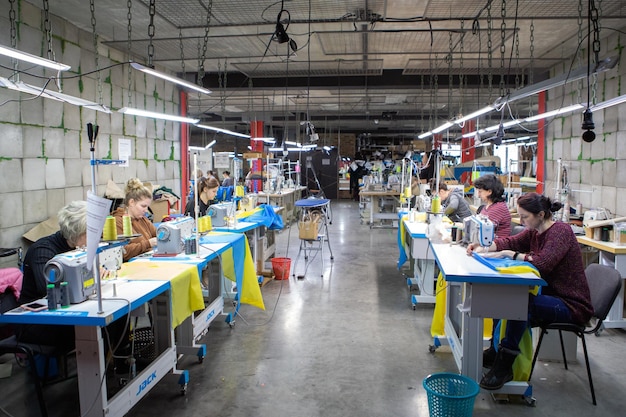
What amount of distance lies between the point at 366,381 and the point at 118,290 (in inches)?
70.9

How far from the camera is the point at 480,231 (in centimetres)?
341

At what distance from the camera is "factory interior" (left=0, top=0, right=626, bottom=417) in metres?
2.82

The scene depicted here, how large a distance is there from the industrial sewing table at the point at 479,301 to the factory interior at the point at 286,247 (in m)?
0.01

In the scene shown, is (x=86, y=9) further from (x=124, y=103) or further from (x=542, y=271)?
(x=542, y=271)

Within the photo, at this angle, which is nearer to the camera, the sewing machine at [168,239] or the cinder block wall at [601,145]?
the sewing machine at [168,239]

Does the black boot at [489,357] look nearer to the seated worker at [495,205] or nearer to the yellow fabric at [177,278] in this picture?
the seated worker at [495,205]

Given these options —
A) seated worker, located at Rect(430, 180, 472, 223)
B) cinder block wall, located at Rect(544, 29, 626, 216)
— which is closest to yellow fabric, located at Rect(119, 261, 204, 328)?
seated worker, located at Rect(430, 180, 472, 223)

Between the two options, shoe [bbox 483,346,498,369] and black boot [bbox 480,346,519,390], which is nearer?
black boot [bbox 480,346,519,390]

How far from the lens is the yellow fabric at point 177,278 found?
118 inches

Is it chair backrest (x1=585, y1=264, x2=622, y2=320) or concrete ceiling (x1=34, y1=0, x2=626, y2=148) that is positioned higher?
concrete ceiling (x1=34, y1=0, x2=626, y2=148)

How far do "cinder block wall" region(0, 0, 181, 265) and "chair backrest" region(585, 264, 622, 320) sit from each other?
458 centimetres

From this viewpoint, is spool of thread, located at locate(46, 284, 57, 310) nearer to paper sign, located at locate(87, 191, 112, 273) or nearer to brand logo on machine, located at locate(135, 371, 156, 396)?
paper sign, located at locate(87, 191, 112, 273)

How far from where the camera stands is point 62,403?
2984 mm

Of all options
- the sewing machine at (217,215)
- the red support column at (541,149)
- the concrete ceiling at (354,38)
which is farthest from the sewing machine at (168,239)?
the red support column at (541,149)
